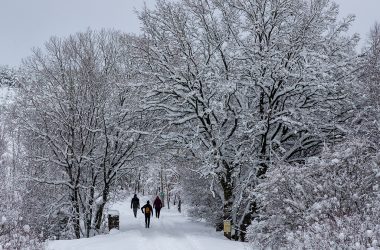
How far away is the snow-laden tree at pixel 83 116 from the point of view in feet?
65.6

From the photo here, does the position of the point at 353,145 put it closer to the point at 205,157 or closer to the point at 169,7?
the point at 205,157

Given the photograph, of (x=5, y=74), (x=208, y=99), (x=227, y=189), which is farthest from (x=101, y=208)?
(x=5, y=74)

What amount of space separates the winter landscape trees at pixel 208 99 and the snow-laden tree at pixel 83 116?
8cm

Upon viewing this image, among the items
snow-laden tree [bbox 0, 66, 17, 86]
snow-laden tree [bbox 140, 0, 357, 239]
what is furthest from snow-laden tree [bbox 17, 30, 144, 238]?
snow-laden tree [bbox 0, 66, 17, 86]

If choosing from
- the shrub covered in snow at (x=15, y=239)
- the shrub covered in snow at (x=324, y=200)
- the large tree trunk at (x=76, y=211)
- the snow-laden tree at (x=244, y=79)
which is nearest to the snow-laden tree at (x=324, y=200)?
the shrub covered in snow at (x=324, y=200)

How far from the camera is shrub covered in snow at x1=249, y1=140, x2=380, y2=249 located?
9.08 meters

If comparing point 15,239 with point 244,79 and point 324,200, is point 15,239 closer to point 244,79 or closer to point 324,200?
point 324,200

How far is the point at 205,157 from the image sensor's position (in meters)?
17.2

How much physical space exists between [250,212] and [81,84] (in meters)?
9.91

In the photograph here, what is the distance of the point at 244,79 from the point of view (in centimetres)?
1800

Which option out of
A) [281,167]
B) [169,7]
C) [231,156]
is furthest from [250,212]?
[169,7]

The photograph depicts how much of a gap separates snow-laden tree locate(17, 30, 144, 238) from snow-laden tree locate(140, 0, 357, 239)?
2.26 m

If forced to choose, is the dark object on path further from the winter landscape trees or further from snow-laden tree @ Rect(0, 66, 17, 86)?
snow-laden tree @ Rect(0, 66, 17, 86)

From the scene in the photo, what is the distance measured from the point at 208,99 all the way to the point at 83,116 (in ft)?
21.1
